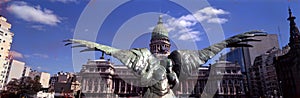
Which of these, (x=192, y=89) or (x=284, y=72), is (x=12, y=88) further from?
(x=284, y=72)

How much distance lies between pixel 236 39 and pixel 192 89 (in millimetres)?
60638

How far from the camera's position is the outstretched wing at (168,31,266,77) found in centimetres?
750

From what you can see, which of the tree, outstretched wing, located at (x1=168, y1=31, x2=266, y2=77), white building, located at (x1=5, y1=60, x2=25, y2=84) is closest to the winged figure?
outstretched wing, located at (x1=168, y1=31, x2=266, y2=77)

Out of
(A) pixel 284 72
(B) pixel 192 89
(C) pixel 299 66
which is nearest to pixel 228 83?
(B) pixel 192 89

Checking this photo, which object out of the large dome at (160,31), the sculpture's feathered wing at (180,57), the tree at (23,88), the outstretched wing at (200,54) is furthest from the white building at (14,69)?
the outstretched wing at (200,54)

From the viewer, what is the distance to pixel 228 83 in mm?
65625

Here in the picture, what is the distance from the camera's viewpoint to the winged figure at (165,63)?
7406 millimetres

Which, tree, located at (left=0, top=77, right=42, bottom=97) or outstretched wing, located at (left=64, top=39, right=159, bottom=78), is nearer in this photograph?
outstretched wing, located at (left=64, top=39, right=159, bottom=78)

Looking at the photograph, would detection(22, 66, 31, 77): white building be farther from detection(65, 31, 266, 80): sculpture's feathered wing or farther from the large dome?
detection(65, 31, 266, 80): sculpture's feathered wing

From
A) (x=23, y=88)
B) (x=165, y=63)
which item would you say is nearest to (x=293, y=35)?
(x=165, y=63)

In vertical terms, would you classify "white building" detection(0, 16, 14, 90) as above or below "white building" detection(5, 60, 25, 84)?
above

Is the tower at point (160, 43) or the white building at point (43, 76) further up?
the tower at point (160, 43)

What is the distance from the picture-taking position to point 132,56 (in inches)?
291

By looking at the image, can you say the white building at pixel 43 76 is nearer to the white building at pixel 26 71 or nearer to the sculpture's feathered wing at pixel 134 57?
the white building at pixel 26 71
